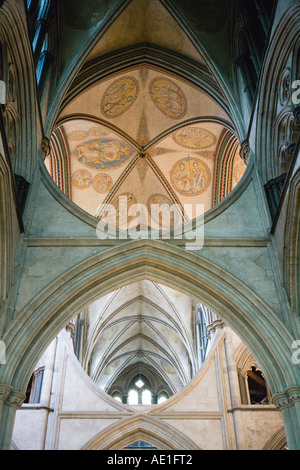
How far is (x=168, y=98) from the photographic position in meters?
12.6

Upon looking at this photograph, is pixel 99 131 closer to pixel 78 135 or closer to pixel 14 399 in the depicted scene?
pixel 78 135

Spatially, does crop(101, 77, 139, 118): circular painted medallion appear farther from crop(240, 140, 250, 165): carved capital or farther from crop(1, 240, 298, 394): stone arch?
crop(1, 240, 298, 394): stone arch

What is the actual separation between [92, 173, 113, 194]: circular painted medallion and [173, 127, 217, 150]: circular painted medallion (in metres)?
2.45

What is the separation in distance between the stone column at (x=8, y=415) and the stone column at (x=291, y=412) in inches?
133

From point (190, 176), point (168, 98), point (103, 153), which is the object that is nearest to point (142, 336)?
point (190, 176)

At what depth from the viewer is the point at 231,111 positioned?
9766 millimetres

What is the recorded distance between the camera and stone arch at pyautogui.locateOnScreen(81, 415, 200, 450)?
429 inches

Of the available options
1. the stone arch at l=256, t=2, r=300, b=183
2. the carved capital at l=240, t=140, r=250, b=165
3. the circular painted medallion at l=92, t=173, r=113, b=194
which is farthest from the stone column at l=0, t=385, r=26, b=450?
the circular painted medallion at l=92, t=173, r=113, b=194

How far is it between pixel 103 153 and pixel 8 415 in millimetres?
9330

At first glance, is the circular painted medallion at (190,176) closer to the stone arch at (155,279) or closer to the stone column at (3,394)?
the stone arch at (155,279)

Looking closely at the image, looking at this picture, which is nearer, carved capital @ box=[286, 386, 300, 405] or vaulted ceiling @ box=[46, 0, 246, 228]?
carved capital @ box=[286, 386, 300, 405]
